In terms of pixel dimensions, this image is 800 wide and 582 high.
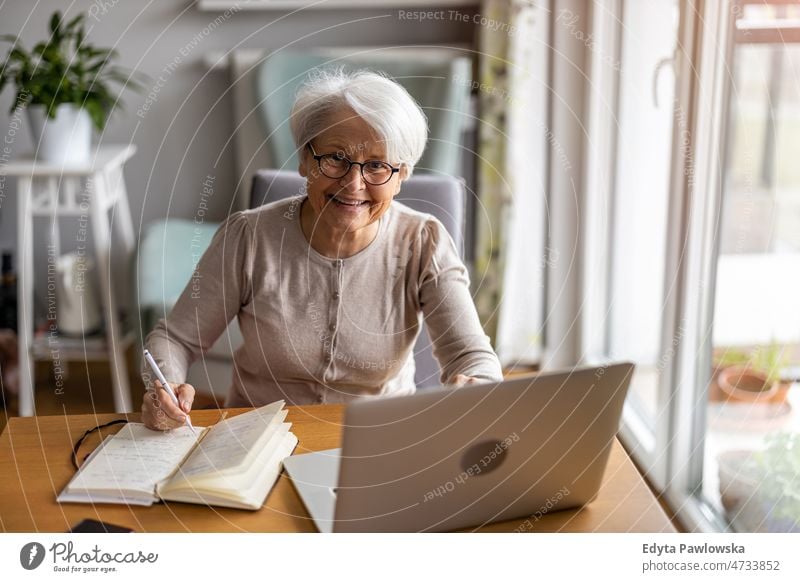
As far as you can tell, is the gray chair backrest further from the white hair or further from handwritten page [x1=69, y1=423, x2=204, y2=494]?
handwritten page [x1=69, y1=423, x2=204, y2=494]

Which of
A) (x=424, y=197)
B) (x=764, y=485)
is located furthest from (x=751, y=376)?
(x=424, y=197)

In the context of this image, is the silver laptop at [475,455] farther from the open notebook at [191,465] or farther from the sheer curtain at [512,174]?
the sheer curtain at [512,174]

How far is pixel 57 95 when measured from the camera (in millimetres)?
2135

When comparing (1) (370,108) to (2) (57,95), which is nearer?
(1) (370,108)

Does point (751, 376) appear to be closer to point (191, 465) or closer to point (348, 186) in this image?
point (348, 186)

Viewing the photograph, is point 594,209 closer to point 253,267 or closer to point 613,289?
point 613,289

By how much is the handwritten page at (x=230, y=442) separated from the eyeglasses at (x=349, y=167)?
0.99 feet

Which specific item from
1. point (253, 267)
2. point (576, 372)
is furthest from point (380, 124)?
point (576, 372)

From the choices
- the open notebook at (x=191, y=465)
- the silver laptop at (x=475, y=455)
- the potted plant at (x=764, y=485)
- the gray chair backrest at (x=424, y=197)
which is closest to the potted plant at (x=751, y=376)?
the potted plant at (x=764, y=485)

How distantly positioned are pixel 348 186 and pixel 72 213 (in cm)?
125

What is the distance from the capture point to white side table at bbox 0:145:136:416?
84.8 inches

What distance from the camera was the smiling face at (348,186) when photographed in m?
1.16

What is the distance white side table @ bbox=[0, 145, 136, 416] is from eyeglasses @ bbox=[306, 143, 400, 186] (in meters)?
1.10
